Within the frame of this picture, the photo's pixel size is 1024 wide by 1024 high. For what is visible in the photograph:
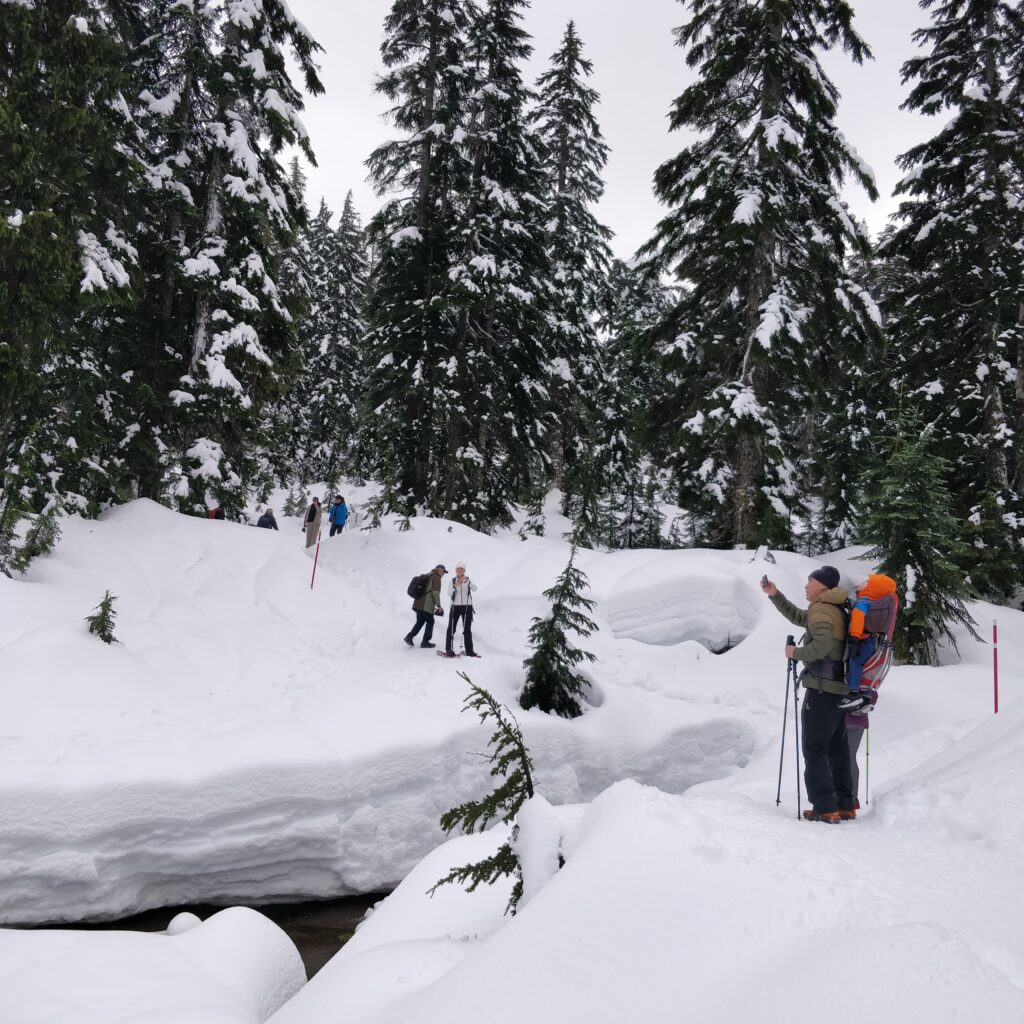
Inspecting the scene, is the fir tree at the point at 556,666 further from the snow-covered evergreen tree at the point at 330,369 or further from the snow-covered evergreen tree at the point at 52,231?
the snow-covered evergreen tree at the point at 330,369

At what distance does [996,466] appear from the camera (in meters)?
14.5

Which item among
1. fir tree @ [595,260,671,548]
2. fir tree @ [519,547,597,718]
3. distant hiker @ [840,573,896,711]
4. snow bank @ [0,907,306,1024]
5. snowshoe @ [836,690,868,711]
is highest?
fir tree @ [595,260,671,548]

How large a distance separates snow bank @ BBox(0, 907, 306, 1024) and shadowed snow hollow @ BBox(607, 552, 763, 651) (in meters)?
8.92

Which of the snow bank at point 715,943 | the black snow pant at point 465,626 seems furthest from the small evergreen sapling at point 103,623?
the snow bank at point 715,943

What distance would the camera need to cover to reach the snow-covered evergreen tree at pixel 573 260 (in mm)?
22797

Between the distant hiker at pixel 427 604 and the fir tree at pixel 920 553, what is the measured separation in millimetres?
7711

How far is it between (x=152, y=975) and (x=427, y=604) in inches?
309

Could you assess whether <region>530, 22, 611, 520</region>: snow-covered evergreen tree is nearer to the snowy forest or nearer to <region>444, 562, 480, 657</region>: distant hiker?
the snowy forest

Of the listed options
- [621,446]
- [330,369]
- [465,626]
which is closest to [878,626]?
[465,626]

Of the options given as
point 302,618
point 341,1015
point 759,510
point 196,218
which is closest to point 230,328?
point 196,218

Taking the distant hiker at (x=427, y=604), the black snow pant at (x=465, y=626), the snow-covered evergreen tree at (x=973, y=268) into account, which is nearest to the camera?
the black snow pant at (x=465, y=626)

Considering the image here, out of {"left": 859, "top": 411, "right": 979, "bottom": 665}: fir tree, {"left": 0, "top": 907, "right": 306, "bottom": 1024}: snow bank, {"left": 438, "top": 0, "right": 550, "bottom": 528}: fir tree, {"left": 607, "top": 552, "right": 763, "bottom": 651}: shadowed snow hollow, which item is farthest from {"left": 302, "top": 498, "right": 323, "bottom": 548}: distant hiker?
{"left": 859, "top": 411, "right": 979, "bottom": 665}: fir tree

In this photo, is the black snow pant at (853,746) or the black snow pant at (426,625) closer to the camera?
the black snow pant at (853,746)

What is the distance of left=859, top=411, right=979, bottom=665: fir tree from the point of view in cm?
1059
